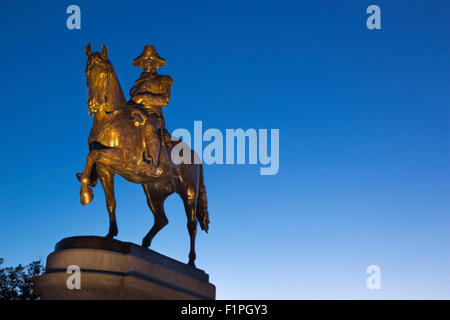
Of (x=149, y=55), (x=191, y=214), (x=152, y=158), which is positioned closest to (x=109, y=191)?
(x=152, y=158)

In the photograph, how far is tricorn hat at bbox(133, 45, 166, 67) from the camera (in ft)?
40.9

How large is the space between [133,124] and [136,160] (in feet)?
2.61

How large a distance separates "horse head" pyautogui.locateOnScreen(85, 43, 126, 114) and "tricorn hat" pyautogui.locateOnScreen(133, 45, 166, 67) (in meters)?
1.64

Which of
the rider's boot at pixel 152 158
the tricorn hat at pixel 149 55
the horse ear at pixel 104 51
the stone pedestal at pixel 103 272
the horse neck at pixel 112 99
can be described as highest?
the tricorn hat at pixel 149 55

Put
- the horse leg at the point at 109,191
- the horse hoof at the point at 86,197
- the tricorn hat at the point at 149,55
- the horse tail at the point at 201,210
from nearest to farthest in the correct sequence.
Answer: the horse hoof at the point at 86,197, the horse leg at the point at 109,191, the tricorn hat at the point at 149,55, the horse tail at the point at 201,210

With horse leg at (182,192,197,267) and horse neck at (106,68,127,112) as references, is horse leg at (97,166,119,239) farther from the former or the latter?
horse leg at (182,192,197,267)

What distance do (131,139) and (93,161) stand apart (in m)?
1.00

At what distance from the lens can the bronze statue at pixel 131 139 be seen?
1054 centimetres

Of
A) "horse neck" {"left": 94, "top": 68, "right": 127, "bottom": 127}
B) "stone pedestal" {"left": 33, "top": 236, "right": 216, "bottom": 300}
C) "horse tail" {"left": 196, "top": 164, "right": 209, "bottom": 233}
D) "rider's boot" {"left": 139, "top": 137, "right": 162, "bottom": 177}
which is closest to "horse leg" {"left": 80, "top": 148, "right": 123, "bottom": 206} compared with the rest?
"rider's boot" {"left": 139, "top": 137, "right": 162, "bottom": 177}

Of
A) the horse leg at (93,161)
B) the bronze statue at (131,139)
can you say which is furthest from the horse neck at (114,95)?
the horse leg at (93,161)

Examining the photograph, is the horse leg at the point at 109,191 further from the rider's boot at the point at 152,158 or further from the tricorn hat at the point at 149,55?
the tricorn hat at the point at 149,55
